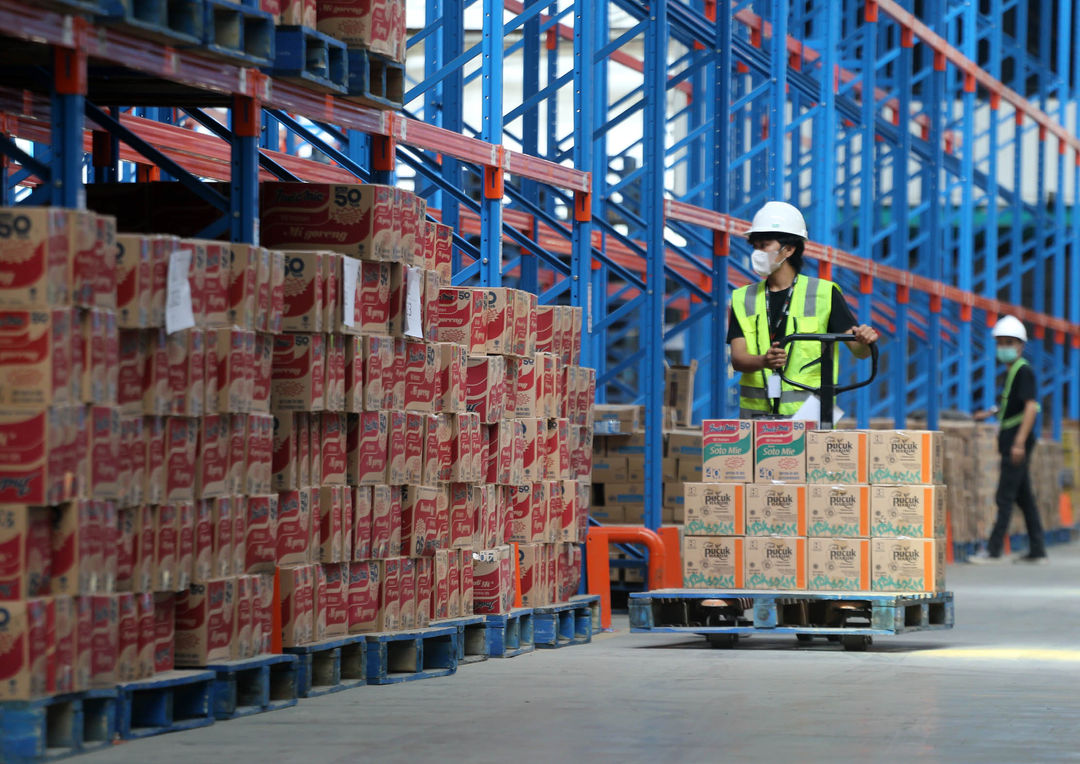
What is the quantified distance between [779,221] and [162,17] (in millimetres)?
4727

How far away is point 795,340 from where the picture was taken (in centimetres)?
1052

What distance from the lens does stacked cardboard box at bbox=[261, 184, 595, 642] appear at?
26.8 ft

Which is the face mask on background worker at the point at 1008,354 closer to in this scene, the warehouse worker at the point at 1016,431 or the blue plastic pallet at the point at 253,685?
the warehouse worker at the point at 1016,431

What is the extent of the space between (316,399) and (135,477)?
1371 millimetres

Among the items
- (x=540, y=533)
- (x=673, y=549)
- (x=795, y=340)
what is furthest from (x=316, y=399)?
(x=673, y=549)

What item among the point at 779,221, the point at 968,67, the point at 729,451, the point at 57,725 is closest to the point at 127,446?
the point at 57,725

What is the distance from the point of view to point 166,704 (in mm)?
6957

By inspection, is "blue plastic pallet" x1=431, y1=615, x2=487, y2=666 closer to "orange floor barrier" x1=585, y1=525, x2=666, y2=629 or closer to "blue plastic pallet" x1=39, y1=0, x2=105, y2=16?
"orange floor barrier" x1=585, y1=525, x2=666, y2=629

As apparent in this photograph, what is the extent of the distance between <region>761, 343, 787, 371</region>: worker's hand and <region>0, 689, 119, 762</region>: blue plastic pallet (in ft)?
16.0

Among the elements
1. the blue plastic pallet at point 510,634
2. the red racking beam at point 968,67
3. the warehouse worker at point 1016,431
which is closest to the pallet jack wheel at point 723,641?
the blue plastic pallet at point 510,634

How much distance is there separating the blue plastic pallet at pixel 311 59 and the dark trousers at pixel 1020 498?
40.0 ft

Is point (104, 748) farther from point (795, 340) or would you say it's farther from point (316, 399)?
point (795, 340)

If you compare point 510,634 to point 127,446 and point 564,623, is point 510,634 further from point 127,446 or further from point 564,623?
point 127,446

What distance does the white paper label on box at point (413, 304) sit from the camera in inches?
345
